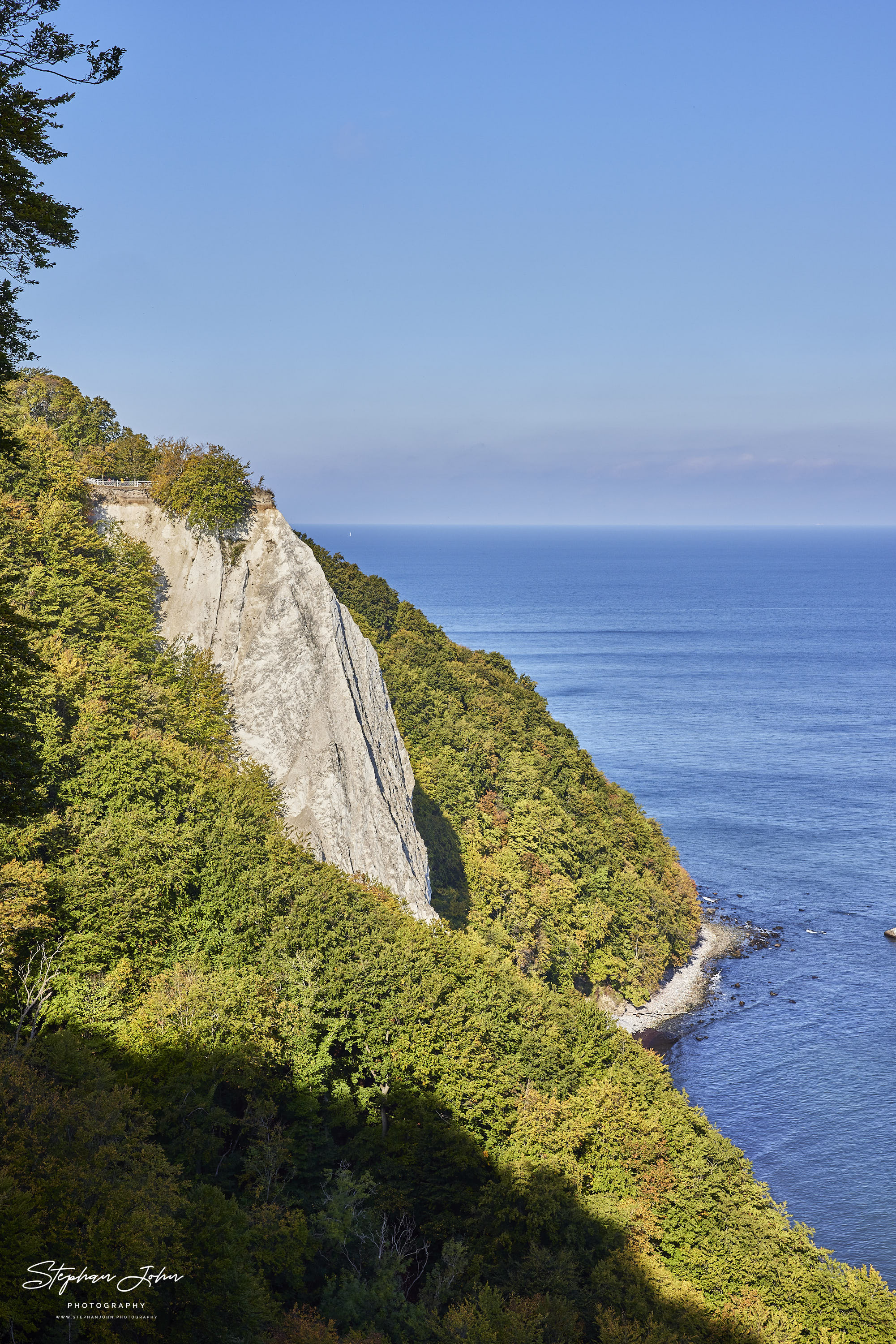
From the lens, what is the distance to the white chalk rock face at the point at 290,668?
177ft

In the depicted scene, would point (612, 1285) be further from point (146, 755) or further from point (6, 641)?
point (6, 641)

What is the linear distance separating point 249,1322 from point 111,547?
4291 centimetres

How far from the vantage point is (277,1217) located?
28219 mm

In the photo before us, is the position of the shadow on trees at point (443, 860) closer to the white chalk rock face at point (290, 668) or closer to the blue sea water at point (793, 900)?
the white chalk rock face at point (290, 668)

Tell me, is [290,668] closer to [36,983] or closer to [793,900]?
[36,983]

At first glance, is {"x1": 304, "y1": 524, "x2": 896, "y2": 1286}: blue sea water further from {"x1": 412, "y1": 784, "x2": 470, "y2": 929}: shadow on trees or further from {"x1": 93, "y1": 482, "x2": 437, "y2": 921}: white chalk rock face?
{"x1": 93, "y1": 482, "x2": 437, "y2": 921}: white chalk rock face

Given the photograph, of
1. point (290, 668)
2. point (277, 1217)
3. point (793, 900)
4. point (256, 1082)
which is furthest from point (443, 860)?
point (793, 900)

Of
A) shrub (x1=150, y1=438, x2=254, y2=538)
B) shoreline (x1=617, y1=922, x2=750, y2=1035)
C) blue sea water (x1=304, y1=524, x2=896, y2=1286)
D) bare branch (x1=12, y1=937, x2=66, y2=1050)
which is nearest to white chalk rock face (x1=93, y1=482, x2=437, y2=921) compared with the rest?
shrub (x1=150, y1=438, x2=254, y2=538)

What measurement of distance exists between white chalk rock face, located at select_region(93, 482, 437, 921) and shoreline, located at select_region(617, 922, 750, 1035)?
26439 mm

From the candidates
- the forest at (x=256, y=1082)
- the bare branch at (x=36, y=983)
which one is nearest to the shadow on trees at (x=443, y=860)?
the forest at (x=256, y=1082)

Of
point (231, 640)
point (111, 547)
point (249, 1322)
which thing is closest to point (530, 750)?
point (231, 640)

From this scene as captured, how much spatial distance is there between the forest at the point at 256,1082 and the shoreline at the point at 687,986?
22.8m

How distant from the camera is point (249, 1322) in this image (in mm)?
23469

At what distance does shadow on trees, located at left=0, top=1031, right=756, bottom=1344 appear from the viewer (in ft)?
67.7
